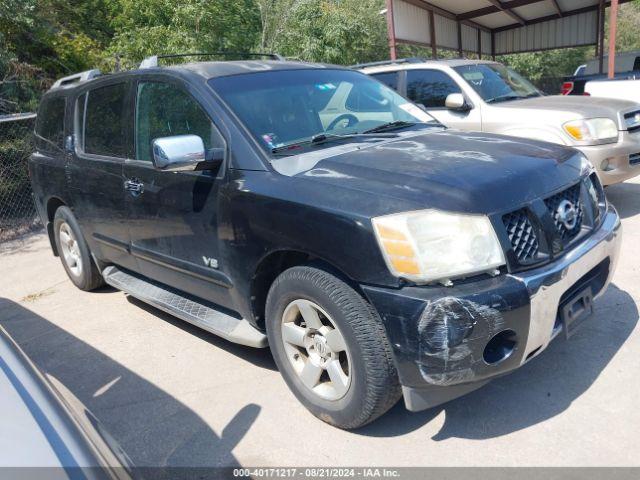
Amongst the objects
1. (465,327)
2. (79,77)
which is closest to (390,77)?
(79,77)

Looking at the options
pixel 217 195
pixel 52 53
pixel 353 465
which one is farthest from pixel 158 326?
pixel 52 53

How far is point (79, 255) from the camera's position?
5293 mm

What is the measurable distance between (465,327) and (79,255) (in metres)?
4.05

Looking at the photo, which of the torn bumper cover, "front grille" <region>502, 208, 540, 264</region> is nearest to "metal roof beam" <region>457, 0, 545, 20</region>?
"front grille" <region>502, 208, 540, 264</region>

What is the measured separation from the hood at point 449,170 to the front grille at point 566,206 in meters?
0.05

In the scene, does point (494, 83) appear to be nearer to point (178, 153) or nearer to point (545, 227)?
point (545, 227)

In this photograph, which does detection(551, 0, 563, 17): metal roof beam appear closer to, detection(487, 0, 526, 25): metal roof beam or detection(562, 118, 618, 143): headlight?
detection(487, 0, 526, 25): metal roof beam

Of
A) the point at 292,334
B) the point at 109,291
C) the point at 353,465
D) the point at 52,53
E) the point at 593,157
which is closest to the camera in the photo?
the point at 353,465

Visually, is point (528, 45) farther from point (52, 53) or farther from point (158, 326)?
point (158, 326)

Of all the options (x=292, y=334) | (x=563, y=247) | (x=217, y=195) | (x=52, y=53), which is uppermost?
(x=52, y=53)

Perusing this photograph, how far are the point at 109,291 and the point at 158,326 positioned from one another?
4.18 ft

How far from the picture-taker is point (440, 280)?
246 cm

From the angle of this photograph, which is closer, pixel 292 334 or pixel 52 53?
pixel 292 334

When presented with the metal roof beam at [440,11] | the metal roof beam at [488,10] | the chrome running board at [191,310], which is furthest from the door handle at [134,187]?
the metal roof beam at [488,10]
